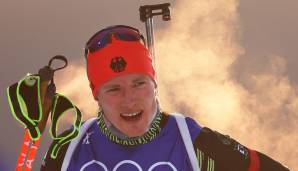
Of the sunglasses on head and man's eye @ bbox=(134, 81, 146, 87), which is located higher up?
A: the sunglasses on head

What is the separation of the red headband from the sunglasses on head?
1.3 inches

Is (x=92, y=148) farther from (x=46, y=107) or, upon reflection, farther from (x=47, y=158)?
(x=46, y=107)

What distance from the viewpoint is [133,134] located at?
160 inches

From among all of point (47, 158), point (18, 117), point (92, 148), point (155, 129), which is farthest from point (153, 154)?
point (18, 117)

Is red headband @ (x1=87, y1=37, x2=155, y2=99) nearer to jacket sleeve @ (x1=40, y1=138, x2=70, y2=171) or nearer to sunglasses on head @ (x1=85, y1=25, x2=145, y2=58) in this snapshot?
sunglasses on head @ (x1=85, y1=25, x2=145, y2=58)

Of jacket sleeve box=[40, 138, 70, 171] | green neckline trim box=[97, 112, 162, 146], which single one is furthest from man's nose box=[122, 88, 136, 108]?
jacket sleeve box=[40, 138, 70, 171]

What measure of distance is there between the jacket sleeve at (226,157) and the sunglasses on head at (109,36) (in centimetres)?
90

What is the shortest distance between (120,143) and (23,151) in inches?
33.2

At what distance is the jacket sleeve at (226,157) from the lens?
397 cm

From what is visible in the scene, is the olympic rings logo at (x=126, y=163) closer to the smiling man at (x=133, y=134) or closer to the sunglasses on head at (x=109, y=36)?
the smiling man at (x=133, y=134)

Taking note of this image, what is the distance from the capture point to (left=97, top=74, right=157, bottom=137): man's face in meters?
3.90

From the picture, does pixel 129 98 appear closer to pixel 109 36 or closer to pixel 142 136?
pixel 142 136

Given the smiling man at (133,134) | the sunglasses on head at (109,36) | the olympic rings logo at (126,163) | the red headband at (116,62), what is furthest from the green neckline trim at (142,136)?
the sunglasses on head at (109,36)

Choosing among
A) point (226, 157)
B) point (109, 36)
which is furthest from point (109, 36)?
point (226, 157)
